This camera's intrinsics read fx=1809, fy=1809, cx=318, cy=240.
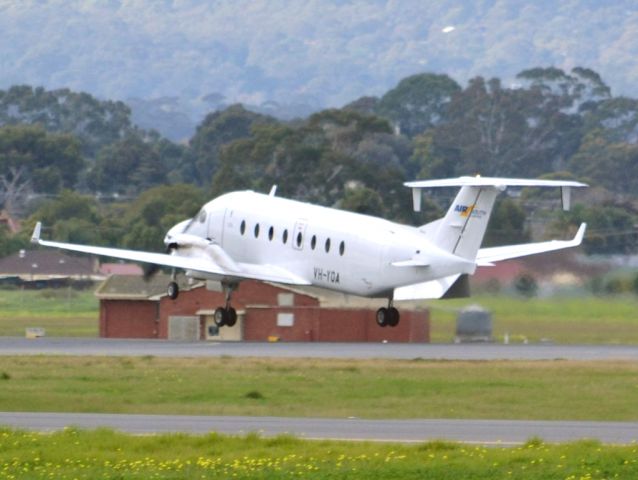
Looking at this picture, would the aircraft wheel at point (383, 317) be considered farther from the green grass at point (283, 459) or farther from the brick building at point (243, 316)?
the green grass at point (283, 459)

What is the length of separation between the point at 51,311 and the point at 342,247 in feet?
147

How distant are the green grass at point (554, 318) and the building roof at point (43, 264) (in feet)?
135

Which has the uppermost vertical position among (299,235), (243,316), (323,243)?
(299,235)

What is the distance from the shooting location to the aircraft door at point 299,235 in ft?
200

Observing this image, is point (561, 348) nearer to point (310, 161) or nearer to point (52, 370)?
point (52, 370)

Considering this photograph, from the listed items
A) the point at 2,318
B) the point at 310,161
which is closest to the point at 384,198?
the point at 310,161

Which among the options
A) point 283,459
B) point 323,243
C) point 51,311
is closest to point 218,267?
point 323,243

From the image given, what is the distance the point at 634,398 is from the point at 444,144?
14679 cm

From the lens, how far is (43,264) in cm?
11762

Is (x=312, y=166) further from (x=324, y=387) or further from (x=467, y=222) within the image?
(x=324, y=387)

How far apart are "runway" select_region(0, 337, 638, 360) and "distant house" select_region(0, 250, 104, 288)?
125 ft

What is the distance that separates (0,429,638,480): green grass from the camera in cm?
2830

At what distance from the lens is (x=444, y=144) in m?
196

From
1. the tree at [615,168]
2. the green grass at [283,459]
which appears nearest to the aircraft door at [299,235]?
the green grass at [283,459]
